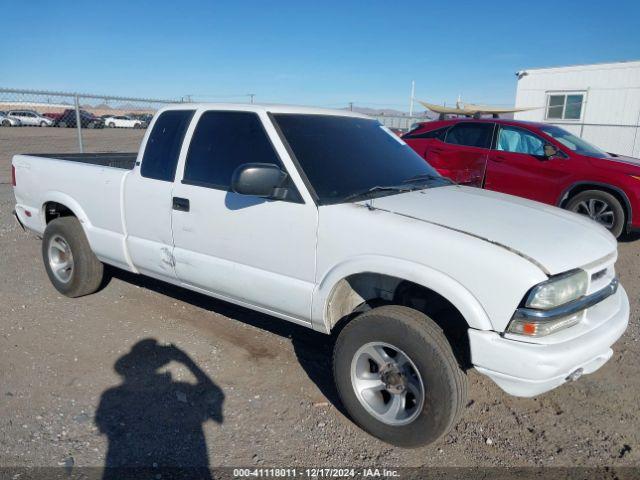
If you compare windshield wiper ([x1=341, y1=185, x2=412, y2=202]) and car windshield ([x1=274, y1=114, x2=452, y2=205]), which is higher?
car windshield ([x1=274, y1=114, x2=452, y2=205])

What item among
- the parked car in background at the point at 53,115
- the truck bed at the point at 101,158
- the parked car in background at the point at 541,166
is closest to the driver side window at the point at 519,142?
the parked car in background at the point at 541,166

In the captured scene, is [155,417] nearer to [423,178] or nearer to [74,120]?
[423,178]

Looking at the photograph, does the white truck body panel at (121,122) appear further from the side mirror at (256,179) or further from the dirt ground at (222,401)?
the side mirror at (256,179)

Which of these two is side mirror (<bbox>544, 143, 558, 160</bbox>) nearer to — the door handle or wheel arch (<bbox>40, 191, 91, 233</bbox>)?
the door handle

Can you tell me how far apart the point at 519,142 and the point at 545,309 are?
6.01 meters

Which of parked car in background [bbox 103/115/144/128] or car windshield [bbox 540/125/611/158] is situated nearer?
car windshield [bbox 540/125/611/158]

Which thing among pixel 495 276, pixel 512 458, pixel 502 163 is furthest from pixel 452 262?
pixel 502 163

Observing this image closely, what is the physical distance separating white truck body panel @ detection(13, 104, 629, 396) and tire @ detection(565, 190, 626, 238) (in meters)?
4.38

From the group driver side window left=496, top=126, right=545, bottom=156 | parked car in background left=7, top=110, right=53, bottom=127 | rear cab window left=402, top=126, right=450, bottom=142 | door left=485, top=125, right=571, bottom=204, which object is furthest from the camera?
parked car in background left=7, top=110, right=53, bottom=127

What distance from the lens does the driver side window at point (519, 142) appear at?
7738 mm

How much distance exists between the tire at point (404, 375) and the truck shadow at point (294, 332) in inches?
14.1

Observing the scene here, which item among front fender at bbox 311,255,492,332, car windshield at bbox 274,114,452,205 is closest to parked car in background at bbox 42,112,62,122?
car windshield at bbox 274,114,452,205

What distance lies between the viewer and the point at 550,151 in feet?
24.7

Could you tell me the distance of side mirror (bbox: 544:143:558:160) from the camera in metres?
7.52
